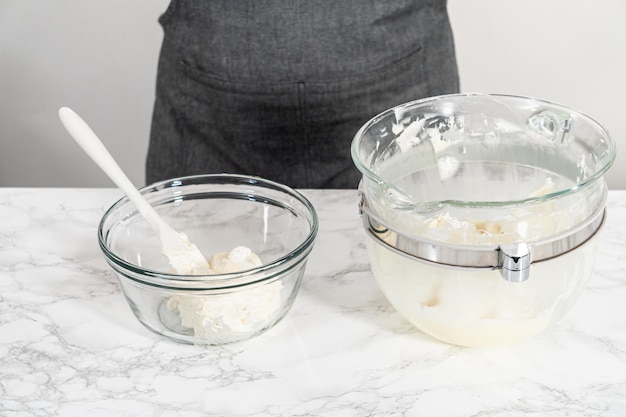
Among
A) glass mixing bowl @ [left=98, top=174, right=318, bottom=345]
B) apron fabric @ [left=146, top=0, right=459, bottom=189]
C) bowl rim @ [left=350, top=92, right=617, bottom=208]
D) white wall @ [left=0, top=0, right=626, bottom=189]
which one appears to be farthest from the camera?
white wall @ [left=0, top=0, right=626, bottom=189]

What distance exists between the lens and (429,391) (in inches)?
30.1

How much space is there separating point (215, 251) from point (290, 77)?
1.46 ft

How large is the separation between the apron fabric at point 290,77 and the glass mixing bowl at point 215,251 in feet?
1.22

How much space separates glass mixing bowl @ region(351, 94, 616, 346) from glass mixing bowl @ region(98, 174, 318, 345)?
0.11 metres

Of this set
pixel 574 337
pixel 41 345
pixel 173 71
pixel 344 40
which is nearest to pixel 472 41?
pixel 344 40

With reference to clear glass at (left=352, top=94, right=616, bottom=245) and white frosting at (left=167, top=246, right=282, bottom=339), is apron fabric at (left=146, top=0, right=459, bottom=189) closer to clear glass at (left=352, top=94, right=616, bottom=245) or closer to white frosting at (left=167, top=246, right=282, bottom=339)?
clear glass at (left=352, top=94, right=616, bottom=245)

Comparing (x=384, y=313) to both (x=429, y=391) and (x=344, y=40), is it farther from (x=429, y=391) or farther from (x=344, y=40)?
(x=344, y=40)

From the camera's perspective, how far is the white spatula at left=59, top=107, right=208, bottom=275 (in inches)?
35.0

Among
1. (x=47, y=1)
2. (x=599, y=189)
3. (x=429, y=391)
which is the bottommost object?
(x=429, y=391)

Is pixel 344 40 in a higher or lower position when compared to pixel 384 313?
higher

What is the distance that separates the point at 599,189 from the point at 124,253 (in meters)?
0.50

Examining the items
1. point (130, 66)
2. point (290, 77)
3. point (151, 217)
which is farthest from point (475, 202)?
point (130, 66)

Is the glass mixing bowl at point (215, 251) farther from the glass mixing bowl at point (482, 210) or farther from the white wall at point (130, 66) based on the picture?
the white wall at point (130, 66)

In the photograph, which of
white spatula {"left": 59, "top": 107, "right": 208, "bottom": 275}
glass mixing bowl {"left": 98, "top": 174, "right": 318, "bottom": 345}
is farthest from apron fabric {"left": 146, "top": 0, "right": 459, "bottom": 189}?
white spatula {"left": 59, "top": 107, "right": 208, "bottom": 275}
